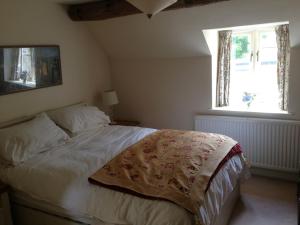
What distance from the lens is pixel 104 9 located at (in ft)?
10.6

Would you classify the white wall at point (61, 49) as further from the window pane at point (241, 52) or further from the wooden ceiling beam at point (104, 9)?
the window pane at point (241, 52)

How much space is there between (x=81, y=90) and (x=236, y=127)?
6.83 ft

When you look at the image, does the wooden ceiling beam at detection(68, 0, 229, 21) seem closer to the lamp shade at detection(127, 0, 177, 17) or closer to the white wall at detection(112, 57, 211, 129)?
the white wall at detection(112, 57, 211, 129)

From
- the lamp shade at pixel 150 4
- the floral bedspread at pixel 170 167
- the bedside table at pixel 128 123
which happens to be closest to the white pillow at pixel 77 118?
the bedside table at pixel 128 123

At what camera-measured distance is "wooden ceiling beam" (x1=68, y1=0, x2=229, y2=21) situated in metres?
3.04

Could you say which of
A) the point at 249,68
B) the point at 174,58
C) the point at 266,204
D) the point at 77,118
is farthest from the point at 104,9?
the point at 266,204

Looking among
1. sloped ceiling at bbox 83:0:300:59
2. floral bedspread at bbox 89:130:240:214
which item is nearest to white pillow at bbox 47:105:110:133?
floral bedspread at bbox 89:130:240:214

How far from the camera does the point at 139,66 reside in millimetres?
4105

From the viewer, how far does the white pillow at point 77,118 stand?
3.07 meters

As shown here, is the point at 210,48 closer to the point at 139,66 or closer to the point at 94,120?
Answer: the point at 139,66

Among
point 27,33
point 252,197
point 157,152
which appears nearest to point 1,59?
point 27,33

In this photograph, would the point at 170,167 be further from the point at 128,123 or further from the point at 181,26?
the point at 128,123

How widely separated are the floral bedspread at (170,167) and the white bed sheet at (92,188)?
0.23 ft

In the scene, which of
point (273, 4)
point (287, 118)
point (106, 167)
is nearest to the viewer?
point (106, 167)
